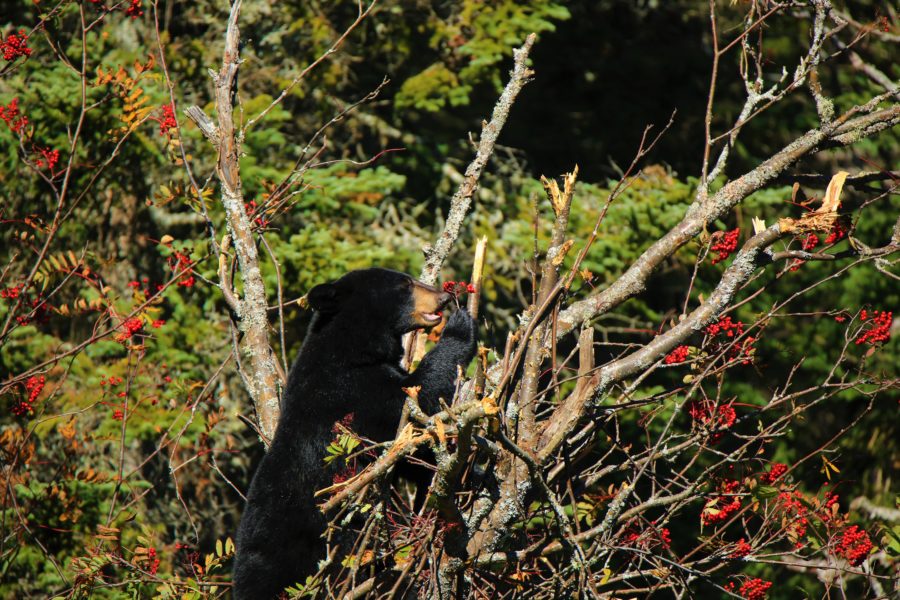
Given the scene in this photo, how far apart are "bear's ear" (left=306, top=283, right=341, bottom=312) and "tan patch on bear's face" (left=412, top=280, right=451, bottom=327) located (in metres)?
0.39

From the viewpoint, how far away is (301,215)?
25.5 feet

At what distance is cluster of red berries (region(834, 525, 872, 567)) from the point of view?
4.02 metres

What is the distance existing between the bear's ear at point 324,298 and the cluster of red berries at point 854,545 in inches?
100

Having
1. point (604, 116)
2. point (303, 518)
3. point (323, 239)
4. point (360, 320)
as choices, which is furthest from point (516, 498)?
point (604, 116)

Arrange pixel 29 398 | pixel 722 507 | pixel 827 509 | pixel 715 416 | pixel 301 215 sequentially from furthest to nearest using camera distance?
pixel 301 215 < pixel 29 398 < pixel 827 509 < pixel 722 507 < pixel 715 416

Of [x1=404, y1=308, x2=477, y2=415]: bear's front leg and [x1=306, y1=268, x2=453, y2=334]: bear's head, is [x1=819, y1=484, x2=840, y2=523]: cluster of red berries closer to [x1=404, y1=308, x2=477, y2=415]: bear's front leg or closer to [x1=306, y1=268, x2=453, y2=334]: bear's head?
[x1=404, y1=308, x2=477, y2=415]: bear's front leg

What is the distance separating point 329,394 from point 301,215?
367 cm

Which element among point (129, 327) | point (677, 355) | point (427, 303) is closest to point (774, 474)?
point (677, 355)

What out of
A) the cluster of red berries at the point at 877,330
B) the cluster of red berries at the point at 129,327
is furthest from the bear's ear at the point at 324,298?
the cluster of red berries at the point at 877,330

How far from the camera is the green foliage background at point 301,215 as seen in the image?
7133 mm

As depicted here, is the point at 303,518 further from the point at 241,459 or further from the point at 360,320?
the point at 241,459

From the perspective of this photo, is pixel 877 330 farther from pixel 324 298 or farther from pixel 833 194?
pixel 324 298

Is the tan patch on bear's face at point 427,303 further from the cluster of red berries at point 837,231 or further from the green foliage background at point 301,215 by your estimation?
the green foliage background at point 301,215

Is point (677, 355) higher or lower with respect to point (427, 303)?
higher
